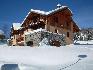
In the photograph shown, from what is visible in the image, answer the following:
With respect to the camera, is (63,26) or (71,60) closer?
(71,60)

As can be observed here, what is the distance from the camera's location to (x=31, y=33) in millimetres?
39531

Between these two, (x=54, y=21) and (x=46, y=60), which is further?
(x=54, y=21)

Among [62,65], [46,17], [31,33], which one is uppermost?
[46,17]

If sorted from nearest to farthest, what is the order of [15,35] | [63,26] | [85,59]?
[85,59], [63,26], [15,35]

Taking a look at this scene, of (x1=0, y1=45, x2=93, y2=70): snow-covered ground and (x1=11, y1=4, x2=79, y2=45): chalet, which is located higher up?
(x1=11, y1=4, x2=79, y2=45): chalet

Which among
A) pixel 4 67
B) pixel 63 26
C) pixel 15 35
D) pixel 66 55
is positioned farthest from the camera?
pixel 15 35

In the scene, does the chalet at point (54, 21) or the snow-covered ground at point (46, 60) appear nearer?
the snow-covered ground at point (46, 60)

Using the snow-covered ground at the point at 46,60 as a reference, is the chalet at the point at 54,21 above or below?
above

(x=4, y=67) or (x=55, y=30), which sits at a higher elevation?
(x=55, y=30)

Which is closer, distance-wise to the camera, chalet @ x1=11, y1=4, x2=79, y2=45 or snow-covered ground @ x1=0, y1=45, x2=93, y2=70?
snow-covered ground @ x1=0, y1=45, x2=93, y2=70

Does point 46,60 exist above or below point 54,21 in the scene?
below

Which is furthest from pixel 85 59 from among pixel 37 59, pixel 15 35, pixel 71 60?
pixel 15 35

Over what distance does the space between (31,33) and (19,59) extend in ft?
88.5

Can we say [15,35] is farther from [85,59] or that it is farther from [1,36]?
[85,59]
